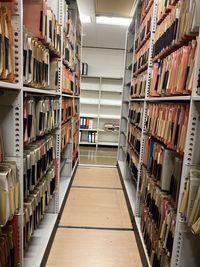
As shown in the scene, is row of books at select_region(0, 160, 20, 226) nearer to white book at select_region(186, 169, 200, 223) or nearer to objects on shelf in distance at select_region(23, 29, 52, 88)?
objects on shelf in distance at select_region(23, 29, 52, 88)

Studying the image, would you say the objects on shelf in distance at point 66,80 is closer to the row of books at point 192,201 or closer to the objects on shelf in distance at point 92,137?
the row of books at point 192,201

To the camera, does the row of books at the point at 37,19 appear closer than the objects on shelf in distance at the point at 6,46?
No

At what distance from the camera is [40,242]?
1.83 m

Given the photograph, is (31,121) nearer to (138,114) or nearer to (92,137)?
(138,114)

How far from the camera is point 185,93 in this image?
48.6 inches

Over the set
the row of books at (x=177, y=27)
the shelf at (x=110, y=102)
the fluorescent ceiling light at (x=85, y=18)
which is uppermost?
the fluorescent ceiling light at (x=85, y=18)

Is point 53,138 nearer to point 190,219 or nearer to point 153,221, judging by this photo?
point 153,221

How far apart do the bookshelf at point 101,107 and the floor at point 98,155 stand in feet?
0.77

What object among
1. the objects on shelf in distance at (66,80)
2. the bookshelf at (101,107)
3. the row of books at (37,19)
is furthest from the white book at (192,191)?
the bookshelf at (101,107)

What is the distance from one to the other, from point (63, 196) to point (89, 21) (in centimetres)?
310

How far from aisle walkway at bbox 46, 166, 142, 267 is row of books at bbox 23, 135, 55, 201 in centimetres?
65

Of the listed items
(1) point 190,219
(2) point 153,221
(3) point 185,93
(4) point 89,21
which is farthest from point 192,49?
(4) point 89,21

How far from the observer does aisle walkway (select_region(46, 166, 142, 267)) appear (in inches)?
71.1

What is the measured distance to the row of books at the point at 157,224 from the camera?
1.34 metres
